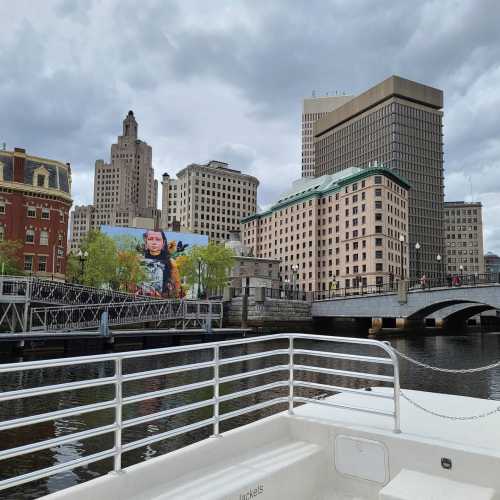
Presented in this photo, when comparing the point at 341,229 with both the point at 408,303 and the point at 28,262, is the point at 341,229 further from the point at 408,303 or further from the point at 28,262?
the point at 28,262

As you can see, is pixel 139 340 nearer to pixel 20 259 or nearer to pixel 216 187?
pixel 20 259

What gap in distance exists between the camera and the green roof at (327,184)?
351 feet

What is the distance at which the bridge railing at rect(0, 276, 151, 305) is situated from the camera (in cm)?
3528

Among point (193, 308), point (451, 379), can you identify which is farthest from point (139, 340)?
point (451, 379)

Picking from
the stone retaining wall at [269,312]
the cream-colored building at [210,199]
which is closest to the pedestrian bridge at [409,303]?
the stone retaining wall at [269,312]

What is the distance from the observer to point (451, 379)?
21.7 metres

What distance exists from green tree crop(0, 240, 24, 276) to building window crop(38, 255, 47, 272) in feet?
10.5

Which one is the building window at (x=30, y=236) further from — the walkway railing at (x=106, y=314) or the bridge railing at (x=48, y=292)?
the walkway railing at (x=106, y=314)

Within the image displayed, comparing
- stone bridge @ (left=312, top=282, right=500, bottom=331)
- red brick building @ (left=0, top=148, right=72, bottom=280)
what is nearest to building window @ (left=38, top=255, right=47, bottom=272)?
red brick building @ (left=0, top=148, right=72, bottom=280)

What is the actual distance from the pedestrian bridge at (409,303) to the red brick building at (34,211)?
3764cm

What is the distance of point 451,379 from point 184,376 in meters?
12.2

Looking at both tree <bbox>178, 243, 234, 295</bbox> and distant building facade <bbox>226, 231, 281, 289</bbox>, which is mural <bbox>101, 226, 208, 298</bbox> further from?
distant building facade <bbox>226, 231, 281, 289</bbox>

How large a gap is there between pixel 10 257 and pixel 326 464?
193 ft

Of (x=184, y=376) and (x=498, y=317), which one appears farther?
(x=498, y=317)
